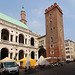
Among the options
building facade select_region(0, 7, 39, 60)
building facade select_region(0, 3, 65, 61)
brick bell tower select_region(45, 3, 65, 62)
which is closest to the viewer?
building facade select_region(0, 7, 39, 60)

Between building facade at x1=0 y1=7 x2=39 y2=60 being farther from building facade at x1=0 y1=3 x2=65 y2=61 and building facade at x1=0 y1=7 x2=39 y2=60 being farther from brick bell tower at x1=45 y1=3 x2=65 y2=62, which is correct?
brick bell tower at x1=45 y1=3 x2=65 y2=62

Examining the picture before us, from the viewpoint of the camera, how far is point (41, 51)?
3978 cm

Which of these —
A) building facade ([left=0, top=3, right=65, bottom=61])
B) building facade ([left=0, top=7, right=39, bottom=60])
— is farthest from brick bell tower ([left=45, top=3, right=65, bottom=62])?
building facade ([left=0, top=7, right=39, bottom=60])

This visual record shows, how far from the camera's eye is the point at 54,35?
3606 centimetres

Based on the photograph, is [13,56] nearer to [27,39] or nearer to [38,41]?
[27,39]

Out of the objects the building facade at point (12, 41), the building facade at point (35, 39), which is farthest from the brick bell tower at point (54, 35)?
the building facade at point (12, 41)

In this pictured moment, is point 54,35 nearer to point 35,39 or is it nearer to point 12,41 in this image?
point 35,39

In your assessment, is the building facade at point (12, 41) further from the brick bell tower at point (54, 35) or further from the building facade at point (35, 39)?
the brick bell tower at point (54, 35)

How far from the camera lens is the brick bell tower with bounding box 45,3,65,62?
3431 cm

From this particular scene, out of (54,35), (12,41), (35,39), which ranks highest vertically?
(54,35)

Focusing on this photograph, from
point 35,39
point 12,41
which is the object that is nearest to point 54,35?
point 35,39

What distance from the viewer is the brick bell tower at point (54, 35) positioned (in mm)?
34312

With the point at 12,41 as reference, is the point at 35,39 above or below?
above

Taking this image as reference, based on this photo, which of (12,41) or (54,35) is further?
(54,35)
